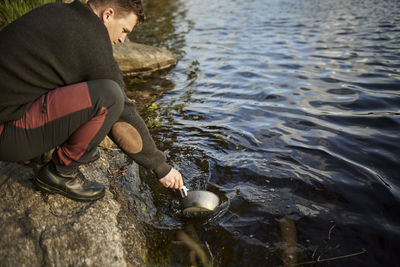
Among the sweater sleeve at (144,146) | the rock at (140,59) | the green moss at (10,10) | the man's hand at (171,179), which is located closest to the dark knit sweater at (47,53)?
the sweater sleeve at (144,146)

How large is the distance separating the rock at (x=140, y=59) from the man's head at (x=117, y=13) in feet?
17.8

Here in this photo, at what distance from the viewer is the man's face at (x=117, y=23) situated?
2449mm

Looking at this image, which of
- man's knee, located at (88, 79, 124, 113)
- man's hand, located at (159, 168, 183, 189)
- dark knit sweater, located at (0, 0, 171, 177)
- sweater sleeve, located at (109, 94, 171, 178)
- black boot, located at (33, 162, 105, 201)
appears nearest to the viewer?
dark knit sweater, located at (0, 0, 171, 177)

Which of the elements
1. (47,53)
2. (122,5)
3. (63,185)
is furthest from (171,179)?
(122,5)

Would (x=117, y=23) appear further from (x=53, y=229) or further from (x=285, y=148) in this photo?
(x=285, y=148)

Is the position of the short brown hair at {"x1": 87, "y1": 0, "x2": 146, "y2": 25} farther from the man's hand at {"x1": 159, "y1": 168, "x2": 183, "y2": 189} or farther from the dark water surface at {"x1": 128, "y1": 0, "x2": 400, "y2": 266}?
the dark water surface at {"x1": 128, "y1": 0, "x2": 400, "y2": 266}

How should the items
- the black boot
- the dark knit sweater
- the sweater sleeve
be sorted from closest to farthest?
the dark knit sweater
the black boot
the sweater sleeve

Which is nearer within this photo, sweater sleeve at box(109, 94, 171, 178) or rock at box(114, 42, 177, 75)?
sweater sleeve at box(109, 94, 171, 178)

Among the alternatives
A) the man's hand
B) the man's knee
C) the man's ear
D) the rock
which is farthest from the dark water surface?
the man's ear

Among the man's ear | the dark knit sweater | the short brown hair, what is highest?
the short brown hair

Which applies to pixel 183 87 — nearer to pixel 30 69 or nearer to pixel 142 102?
pixel 142 102

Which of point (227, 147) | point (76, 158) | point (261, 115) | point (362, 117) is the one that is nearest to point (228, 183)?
point (227, 147)

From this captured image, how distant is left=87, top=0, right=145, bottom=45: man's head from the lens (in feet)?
7.96

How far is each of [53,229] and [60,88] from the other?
3.37ft
